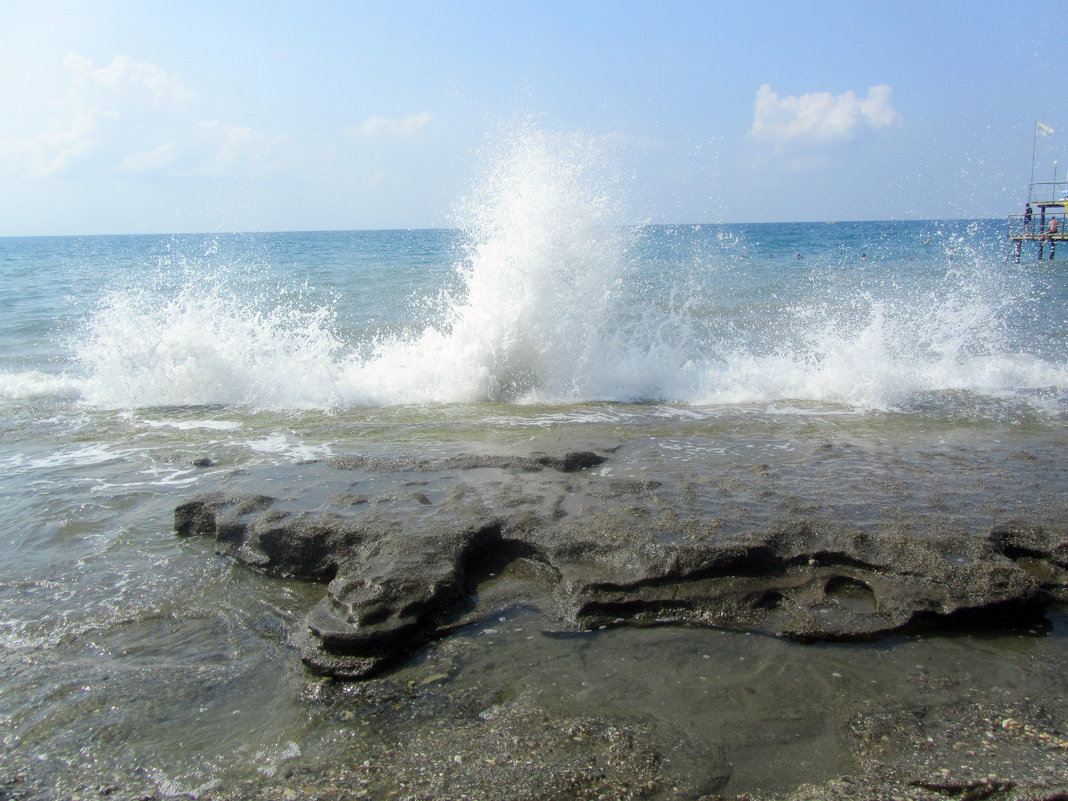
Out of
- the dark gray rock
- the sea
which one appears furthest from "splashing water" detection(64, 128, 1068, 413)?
the dark gray rock

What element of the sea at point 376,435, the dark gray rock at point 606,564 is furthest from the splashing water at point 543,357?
the dark gray rock at point 606,564

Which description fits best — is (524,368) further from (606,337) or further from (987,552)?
(987,552)

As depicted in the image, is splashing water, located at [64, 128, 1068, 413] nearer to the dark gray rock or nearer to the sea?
the sea

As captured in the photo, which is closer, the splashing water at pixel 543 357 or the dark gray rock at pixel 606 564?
the dark gray rock at pixel 606 564

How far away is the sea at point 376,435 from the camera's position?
2703 millimetres

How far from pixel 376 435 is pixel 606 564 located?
3.66 m

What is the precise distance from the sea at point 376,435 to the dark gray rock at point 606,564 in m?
0.18

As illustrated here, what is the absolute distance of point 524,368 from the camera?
9039 mm

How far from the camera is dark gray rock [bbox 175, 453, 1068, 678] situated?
3.21m

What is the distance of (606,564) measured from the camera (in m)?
3.66

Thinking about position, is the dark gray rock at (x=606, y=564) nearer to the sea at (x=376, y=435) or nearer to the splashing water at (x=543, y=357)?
the sea at (x=376, y=435)

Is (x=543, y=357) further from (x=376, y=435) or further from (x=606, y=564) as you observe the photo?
(x=606, y=564)

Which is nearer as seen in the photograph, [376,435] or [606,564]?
[606,564]

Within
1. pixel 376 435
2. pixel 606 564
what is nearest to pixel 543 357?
pixel 376 435
